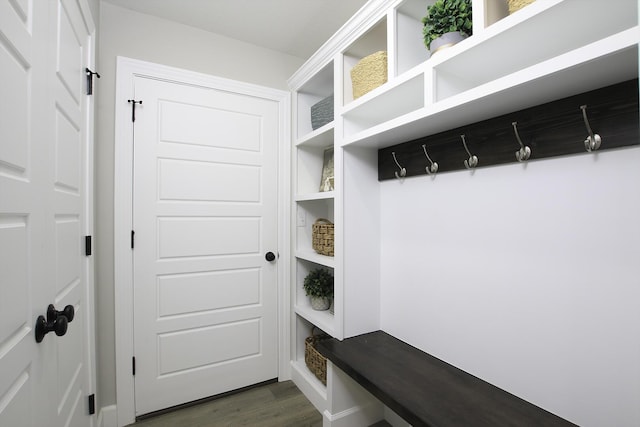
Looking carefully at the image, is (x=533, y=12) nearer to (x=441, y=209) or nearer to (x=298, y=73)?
(x=441, y=209)

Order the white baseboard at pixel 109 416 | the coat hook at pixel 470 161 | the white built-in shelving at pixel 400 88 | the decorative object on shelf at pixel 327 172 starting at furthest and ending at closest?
the decorative object on shelf at pixel 327 172 < the white baseboard at pixel 109 416 < the coat hook at pixel 470 161 < the white built-in shelving at pixel 400 88

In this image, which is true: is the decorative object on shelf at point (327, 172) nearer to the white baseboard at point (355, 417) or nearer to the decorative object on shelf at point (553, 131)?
the decorative object on shelf at point (553, 131)

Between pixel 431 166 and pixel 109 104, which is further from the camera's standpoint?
pixel 109 104

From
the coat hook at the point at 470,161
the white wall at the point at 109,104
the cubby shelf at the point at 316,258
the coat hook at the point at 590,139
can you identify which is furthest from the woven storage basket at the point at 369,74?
the white wall at the point at 109,104

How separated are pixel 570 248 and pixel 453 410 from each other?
0.70 m

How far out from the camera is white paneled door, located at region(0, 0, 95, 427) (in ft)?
2.31

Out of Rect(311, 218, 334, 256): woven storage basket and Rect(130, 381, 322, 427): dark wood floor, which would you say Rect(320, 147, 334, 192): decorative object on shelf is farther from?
Rect(130, 381, 322, 427): dark wood floor

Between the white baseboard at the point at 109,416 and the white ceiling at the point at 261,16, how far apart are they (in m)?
2.49

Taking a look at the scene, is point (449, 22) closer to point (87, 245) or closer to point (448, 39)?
point (448, 39)

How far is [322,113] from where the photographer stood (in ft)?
6.82

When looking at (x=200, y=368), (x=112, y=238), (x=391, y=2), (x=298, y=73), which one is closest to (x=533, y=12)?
(x=391, y=2)

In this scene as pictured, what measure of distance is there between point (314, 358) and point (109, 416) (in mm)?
1298

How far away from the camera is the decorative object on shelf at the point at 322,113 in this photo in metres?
2.01

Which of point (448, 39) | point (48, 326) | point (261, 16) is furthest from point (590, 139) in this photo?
point (261, 16)
